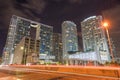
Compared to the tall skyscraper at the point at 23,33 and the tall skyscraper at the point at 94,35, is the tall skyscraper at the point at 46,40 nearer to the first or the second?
the tall skyscraper at the point at 23,33

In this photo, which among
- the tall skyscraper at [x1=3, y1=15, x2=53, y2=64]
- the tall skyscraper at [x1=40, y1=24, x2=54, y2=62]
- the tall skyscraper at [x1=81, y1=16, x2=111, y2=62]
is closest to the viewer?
the tall skyscraper at [x1=81, y1=16, x2=111, y2=62]

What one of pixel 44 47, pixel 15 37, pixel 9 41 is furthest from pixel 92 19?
pixel 9 41

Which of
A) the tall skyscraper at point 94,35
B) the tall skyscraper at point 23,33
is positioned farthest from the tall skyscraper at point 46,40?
the tall skyscraper at point 94,35

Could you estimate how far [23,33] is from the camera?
164000mm

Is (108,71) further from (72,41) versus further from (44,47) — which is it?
(72,41)

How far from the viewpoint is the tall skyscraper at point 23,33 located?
155800mm

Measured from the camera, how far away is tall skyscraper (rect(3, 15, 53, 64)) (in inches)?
6134

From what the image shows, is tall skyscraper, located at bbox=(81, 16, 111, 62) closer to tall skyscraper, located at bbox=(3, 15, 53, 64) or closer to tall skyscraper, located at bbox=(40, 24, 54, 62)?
tall skyscraper, located at bbox=(40, 24, 54, 62)

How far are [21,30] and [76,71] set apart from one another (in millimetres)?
165234

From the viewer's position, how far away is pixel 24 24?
168 meters

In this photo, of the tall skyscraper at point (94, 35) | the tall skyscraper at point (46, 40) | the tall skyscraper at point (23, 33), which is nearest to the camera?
the tall skyscraper at point (94, 35)

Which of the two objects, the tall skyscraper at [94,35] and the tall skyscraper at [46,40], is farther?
the tall skyscraper at [46,40]

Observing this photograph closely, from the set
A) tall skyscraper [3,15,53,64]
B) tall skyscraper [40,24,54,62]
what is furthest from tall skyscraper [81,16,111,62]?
tall skyscraper [3,15,53,64]

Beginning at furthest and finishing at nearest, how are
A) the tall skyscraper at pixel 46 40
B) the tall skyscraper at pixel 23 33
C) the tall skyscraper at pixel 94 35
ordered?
1. the tall skyscraper at pixel 46 40
2. the tall skyscraper at pixel 23 33
3. the tall skyscraper at pixel 94 35
